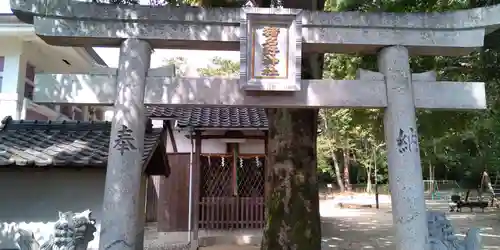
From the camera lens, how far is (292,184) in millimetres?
6715

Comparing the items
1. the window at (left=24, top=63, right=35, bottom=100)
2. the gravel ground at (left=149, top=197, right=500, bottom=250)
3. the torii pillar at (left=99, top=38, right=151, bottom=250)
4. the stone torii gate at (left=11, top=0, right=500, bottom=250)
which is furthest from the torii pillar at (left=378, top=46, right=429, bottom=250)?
the window at (left=24, top=63, right=35, bottom=100)

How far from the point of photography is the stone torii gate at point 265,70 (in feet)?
15.5

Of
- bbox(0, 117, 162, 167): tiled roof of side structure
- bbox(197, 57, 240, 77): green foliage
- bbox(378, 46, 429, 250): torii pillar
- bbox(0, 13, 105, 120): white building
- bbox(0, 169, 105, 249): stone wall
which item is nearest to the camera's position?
bbox(378, 46, 429, 250): torii pillar

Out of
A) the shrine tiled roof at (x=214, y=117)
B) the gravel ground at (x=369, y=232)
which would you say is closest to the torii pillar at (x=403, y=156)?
the shrine tiled roof at (x=214, y=117)

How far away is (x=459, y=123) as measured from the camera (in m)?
12.9

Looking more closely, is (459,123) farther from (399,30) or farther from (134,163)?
(134,163)

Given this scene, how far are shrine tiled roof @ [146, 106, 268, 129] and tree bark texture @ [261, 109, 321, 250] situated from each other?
167 inches

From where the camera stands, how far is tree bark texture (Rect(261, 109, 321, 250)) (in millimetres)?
6543

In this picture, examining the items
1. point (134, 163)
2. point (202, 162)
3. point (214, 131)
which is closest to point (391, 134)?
point (134, 163)

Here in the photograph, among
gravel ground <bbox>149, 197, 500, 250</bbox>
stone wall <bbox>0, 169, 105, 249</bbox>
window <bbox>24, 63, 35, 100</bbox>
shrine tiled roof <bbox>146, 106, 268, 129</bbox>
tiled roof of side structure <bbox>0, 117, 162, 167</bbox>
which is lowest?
gravel ground <bbox>149, 197, 500, 250</bbox>

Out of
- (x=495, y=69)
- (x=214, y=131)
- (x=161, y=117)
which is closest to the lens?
(x=495, y=69)

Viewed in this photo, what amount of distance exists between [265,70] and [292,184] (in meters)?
2.52

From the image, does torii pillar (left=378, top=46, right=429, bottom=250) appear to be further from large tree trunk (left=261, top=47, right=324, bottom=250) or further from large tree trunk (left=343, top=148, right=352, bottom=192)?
large tree trunk (left=343, top=148, right=352, bottom=192)

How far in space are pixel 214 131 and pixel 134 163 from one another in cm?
748
